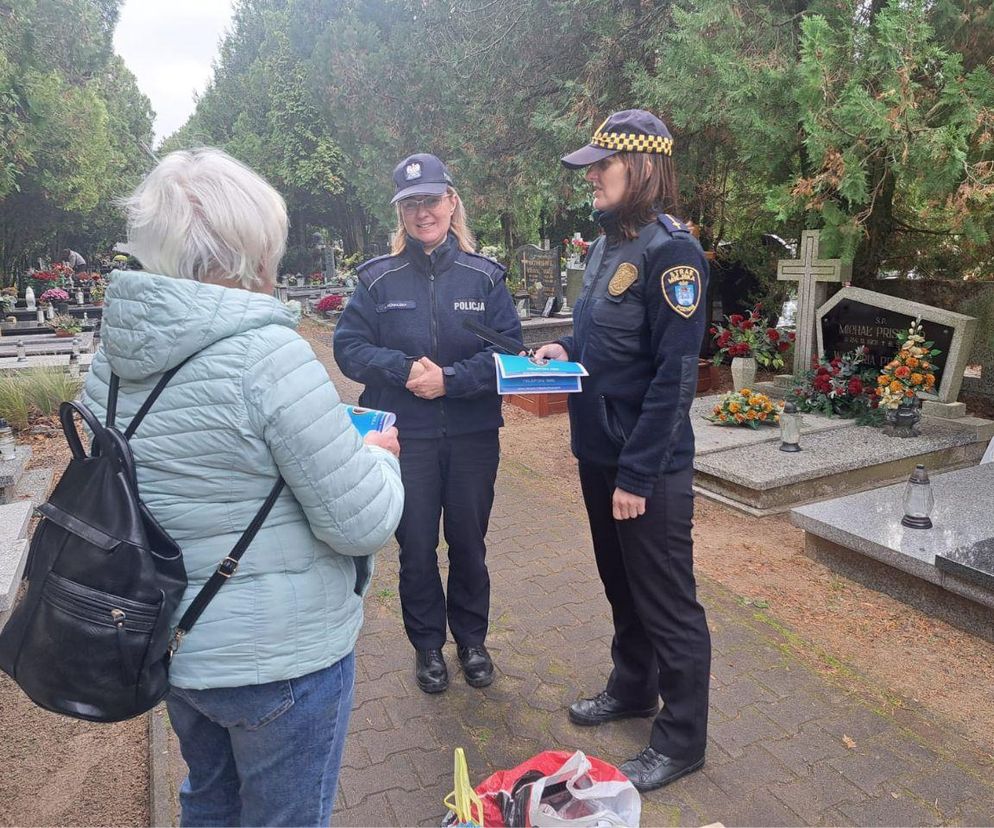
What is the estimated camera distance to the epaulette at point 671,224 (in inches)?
91.3

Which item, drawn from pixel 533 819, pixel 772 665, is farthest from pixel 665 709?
pixel 772 665

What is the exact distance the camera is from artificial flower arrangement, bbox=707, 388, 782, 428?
21.4 feet

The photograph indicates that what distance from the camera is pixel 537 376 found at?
2.54 m

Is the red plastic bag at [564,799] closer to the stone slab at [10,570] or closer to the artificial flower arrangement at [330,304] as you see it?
the stone slab at [10,570]

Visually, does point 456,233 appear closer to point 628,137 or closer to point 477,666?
point 628,137

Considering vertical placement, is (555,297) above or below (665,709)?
above

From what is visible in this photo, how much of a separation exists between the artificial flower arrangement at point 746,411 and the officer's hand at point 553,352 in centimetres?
416

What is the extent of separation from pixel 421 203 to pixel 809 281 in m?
5.82

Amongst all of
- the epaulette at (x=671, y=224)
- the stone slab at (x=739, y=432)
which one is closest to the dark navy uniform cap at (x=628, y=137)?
the epaulette at (x=671, y=224)

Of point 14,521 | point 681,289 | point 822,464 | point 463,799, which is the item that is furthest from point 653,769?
point 14,521

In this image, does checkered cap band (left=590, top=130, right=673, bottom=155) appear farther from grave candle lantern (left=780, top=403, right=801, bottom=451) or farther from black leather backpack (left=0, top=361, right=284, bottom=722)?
grave candle lantern (left=780, top=403, right=801, bottom=451)

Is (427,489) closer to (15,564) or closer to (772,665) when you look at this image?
(772,665)

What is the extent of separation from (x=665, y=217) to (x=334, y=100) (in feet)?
50.7

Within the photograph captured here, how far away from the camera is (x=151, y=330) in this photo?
53.5 inches
